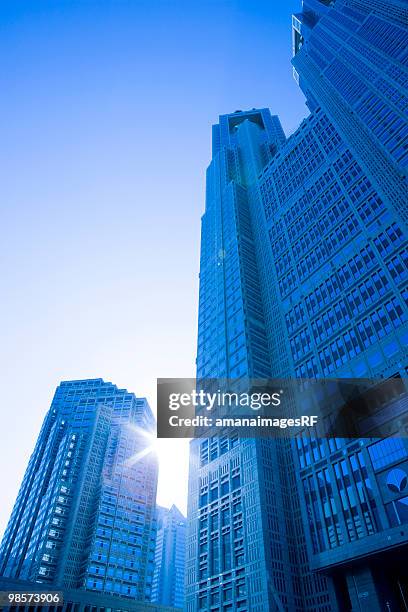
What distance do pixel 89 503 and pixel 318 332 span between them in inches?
3510

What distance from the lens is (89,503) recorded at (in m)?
128

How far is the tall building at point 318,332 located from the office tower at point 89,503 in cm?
4628

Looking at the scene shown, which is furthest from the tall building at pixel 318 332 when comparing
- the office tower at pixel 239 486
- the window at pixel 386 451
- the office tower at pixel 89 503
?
the office tower at pixel 89 503

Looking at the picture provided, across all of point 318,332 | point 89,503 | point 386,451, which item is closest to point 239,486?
point 386,451

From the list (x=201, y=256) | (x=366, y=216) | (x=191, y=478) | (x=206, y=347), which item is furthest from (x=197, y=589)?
(x=201, y=256)

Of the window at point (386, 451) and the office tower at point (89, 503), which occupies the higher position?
the office tower at point (89, 503)

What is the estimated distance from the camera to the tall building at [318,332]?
58906mm

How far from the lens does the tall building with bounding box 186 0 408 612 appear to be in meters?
58.9

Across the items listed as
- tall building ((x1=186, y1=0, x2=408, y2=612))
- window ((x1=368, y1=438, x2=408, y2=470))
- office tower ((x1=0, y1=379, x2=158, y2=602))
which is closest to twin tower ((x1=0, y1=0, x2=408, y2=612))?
window ((x1=368, y1=438, x2=408, y2=470))

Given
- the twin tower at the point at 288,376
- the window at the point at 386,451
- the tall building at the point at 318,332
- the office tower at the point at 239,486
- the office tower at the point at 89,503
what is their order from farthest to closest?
the office tower at the point at 89,503
the office tower at the point at 239,486
the twin tower at the point at 288,376
the tall building at the point at 318,332
the window at the point at 386,451

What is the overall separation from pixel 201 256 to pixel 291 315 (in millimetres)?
56831

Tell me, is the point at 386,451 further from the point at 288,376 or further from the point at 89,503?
the point at 89,503

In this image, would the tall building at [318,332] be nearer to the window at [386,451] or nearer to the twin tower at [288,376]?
the window at [386,451]

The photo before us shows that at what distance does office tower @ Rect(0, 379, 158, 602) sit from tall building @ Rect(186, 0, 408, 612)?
4628 cm
